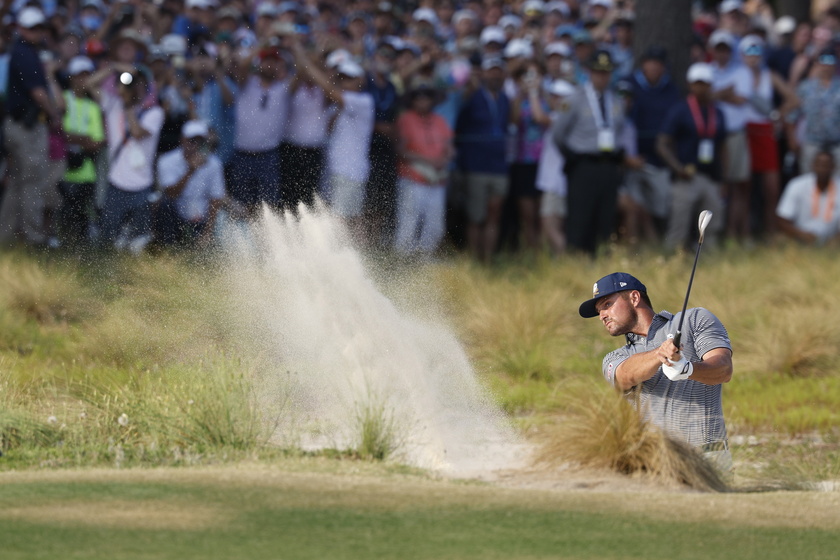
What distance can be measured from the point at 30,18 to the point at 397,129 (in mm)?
3506

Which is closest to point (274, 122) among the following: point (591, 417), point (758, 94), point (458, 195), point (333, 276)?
point (458, 195)

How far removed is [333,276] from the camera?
9117mm

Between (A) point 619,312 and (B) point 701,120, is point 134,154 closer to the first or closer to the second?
(B) point 701,120

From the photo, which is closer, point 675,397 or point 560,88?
point 675,397

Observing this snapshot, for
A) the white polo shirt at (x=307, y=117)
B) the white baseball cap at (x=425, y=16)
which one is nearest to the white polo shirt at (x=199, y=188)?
the white polo shirt at (x=307, y=117)

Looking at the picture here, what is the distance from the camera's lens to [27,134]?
42.7ft

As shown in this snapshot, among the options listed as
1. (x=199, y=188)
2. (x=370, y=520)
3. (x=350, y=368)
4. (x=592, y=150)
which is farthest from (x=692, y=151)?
(x=370, y=520)

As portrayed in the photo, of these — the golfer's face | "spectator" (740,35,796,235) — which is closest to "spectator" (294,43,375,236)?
"spectator" (740,35,796,235)

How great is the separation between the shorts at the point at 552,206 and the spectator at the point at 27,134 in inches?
191

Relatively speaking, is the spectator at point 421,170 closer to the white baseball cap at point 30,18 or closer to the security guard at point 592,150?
the security guard at point 592,150

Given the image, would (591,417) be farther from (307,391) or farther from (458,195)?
(458,195)

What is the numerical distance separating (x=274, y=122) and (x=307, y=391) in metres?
4.89

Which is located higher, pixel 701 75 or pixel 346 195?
pixel 701 75

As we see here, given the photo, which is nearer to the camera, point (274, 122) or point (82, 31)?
point (274, 122)
